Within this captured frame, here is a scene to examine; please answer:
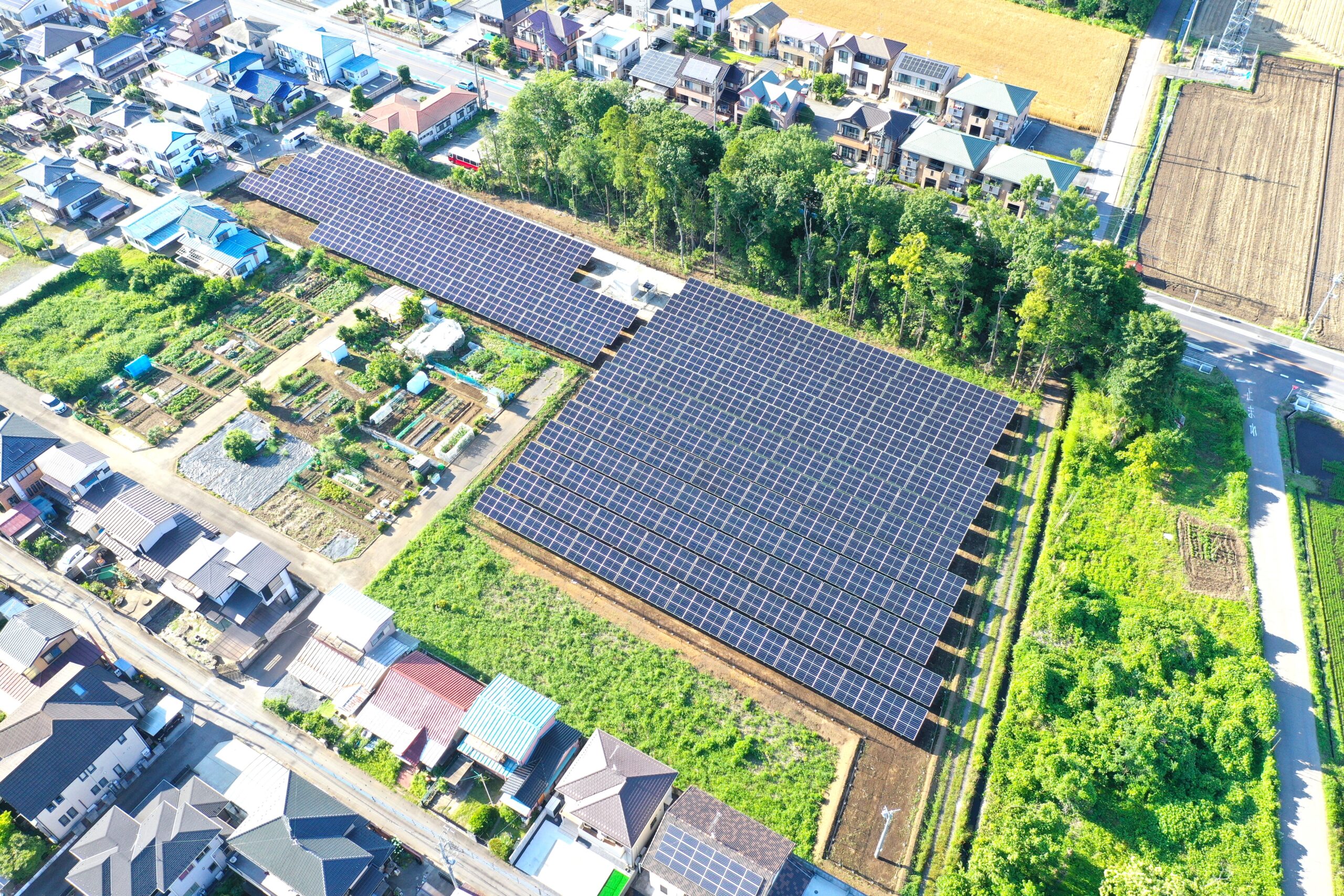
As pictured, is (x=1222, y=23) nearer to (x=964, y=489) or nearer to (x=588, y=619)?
(x=964, y=489)

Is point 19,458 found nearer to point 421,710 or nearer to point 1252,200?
point 421,710

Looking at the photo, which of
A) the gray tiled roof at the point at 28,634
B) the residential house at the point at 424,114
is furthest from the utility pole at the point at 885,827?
the residential house at the point at 424,114

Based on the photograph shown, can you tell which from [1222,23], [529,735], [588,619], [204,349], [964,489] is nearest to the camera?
[529,735]

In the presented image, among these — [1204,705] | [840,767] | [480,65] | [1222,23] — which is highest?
[1222,23]

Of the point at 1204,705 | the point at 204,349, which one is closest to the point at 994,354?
the point at 1204,705

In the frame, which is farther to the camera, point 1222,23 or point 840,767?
point 1222,23

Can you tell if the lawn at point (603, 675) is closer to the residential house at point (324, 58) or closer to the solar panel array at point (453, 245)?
the solar panel array at point (453, 245)
